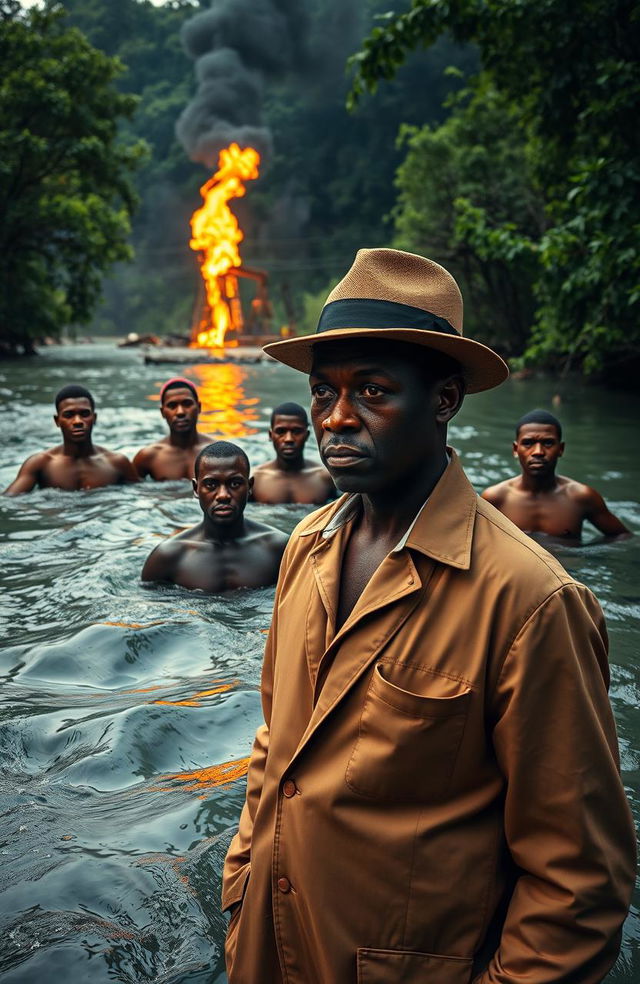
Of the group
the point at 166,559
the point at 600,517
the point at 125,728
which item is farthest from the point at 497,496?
the point at 125,728

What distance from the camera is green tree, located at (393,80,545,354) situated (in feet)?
97.2

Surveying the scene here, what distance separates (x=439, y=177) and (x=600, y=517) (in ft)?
86.6

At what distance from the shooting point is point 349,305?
1.94 metres

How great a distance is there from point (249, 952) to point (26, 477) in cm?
844

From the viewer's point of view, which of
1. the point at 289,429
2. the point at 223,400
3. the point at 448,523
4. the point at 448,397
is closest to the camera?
the point at 448,523

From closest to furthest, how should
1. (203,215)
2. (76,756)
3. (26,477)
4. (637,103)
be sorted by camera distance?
(76,756), (26,477), (637,103), (203,215)

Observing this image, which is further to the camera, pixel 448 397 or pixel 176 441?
pixel 176 441

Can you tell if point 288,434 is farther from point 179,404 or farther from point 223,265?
point 223,265

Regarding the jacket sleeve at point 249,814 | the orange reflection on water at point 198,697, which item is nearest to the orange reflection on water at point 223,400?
the orange reflection on water at point 198,697

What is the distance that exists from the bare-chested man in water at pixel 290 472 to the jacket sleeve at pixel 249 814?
6.85m

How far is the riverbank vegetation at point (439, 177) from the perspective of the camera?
12.3 meters

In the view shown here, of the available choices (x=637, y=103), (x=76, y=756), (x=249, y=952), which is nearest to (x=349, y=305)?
(x=249, y=952)

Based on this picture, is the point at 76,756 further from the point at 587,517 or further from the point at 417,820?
the point at 587,517

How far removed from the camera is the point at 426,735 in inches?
68.4
